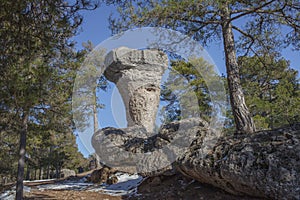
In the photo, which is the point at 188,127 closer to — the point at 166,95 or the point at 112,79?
the point at 112,79

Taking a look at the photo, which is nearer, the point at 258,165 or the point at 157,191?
the point at 258,165

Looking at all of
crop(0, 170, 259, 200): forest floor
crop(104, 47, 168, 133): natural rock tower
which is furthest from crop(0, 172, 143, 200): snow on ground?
crop(104, 47, 168, 133): natural rock tower

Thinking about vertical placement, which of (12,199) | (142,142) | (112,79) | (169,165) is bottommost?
(12,199)

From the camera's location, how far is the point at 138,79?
894cm

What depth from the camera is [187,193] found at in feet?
15.3

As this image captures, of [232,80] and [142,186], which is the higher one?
[232,80]

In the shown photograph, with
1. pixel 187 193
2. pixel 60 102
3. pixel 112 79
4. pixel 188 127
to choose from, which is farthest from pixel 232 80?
pixel 112 79

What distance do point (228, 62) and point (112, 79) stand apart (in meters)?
5.24

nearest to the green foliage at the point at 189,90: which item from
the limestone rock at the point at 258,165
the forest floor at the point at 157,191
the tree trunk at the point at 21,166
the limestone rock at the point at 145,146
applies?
the limestone rock at the point at 145,146

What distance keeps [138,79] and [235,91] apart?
14.9 feet

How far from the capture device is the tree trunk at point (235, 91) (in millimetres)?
4762

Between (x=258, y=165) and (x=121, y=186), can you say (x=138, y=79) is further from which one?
(x=258, y=165)

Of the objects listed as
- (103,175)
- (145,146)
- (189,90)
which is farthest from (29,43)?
(189,90)

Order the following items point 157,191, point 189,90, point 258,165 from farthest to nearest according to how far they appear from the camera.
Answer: point 189,90
point 157,191
point 258,165
